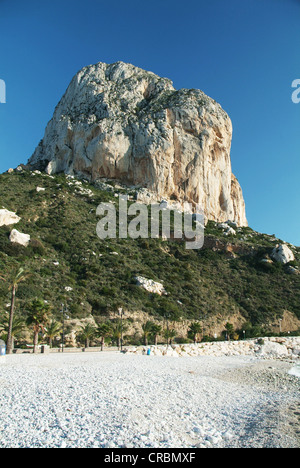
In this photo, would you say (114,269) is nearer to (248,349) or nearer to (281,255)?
(248,349)

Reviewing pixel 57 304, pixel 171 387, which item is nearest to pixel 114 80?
pixel 57 304

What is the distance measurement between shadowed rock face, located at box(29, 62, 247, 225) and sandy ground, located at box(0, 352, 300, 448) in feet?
156

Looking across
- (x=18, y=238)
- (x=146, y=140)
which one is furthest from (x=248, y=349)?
(x=146, y=140)

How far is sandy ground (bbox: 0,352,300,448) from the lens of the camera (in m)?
5.06

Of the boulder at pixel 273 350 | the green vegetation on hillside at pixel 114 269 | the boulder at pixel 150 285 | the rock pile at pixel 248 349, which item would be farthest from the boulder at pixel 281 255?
the boulder at pixel 273 350

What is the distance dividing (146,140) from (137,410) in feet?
180

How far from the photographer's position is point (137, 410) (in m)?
6.58

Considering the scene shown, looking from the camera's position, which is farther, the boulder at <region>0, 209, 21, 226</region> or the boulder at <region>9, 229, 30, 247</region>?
the boulder at <region>0, 209, 21, 226</region>

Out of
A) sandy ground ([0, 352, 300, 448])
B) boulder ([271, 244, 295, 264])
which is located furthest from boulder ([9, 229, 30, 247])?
boulder ([271, 244, 295, 264])

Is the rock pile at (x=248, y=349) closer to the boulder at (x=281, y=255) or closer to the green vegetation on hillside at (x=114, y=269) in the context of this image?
the green vegetation on hillside at (x=114, y=269)

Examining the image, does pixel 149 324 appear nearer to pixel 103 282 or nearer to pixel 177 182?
pixel 103 282

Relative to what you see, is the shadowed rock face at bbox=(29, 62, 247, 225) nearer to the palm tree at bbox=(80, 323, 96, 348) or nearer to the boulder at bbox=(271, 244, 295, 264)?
the boulder at bbox=(271, 244, 295, 264)

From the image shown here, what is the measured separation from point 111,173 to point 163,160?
408 inches

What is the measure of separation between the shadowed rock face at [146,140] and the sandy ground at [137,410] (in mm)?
47663
